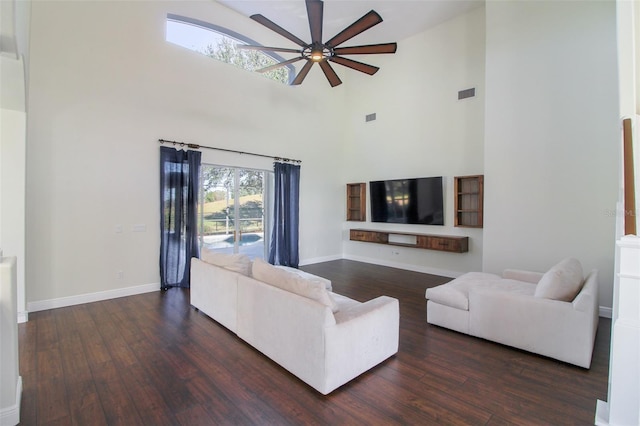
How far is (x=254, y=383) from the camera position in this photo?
7.75 ft

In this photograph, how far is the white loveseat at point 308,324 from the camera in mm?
2201

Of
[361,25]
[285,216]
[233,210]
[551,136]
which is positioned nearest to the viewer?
[361,25]

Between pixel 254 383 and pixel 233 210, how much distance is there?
422 centimetres

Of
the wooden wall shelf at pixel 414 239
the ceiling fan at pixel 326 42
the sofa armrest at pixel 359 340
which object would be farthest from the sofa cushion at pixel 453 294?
the ceiling fan at pixel 326 42

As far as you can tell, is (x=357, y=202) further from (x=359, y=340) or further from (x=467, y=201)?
(x=359, y=340)

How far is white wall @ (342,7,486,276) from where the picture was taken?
224 inches

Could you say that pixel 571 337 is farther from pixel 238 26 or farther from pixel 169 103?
pixel 238 26

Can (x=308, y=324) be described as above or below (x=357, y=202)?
below

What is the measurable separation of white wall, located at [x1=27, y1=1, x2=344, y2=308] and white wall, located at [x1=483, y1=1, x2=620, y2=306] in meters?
4.63

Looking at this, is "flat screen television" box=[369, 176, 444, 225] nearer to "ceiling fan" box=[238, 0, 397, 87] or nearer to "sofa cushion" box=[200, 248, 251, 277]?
"ceiling fan" box=[238, 0, 397, 87]

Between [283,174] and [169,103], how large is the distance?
2.58m

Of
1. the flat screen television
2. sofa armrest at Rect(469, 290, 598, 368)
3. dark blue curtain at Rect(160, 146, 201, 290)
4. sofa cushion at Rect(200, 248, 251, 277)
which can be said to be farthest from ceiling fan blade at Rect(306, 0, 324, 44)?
the flat screen television

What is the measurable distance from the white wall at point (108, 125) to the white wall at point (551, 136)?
463 centimetres

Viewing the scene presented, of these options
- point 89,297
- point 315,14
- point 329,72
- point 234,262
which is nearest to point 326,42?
point 329,72
